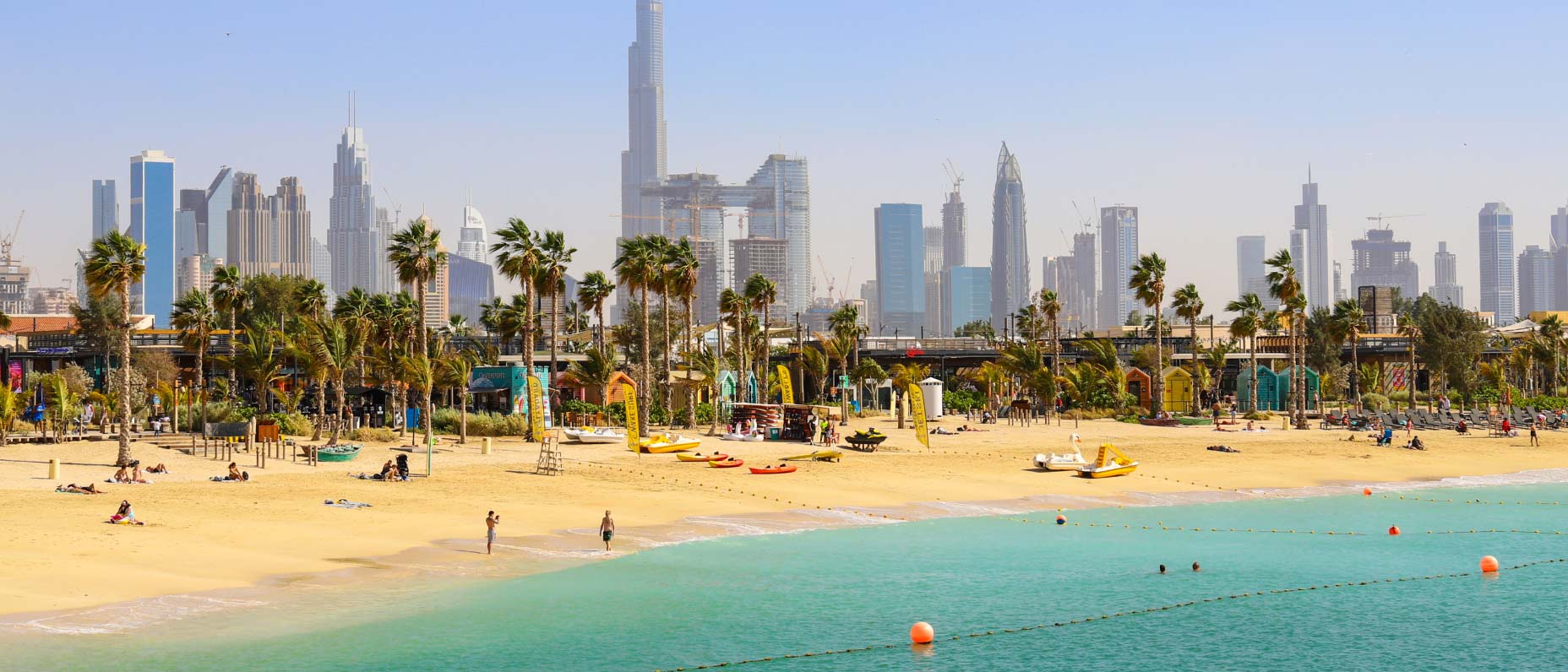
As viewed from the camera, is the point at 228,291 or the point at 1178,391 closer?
the point at 228,291

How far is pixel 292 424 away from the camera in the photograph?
2160 inches

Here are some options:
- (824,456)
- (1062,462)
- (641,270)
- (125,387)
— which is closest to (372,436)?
(125,387)

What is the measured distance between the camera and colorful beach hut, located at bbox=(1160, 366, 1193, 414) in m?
80.3

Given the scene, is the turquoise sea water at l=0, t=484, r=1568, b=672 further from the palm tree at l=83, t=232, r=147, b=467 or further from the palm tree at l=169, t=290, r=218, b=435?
the palm tree at l=169, t=290, r=218, b=435

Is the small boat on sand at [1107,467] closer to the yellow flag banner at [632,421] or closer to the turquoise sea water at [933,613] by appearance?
the turquoise sea water at [933,613]

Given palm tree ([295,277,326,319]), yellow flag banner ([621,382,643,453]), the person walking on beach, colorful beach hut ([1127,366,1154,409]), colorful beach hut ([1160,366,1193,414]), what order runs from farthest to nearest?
colorful beach hut ([1127,366,1154,409]) → colorful beach hut ([1160,366,1193,414]) → palm tree ([295,277,326,319]) → yellow flag banner ([621,382,643,453]) → the person walking on beach

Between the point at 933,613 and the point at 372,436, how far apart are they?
32990mm

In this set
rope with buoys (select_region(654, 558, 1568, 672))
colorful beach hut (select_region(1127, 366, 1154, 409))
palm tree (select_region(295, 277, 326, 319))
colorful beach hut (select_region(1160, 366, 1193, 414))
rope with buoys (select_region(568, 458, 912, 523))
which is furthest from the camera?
colorful beach hut (select_region(1127, 366, 1154, 409))

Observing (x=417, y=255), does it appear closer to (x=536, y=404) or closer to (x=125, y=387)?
(x=536, y=404)

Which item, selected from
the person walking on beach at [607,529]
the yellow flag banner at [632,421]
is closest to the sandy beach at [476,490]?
the yellow flag banner at [632,421]

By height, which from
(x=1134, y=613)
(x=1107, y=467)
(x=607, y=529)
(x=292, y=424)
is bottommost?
(x=1134, y=613)

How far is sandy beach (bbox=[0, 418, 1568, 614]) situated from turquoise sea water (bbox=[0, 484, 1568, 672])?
139 inches

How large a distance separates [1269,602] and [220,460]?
32.9 m

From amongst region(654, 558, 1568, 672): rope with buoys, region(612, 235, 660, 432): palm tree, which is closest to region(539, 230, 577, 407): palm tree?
region(612, 235, 660, 432): palm tree
